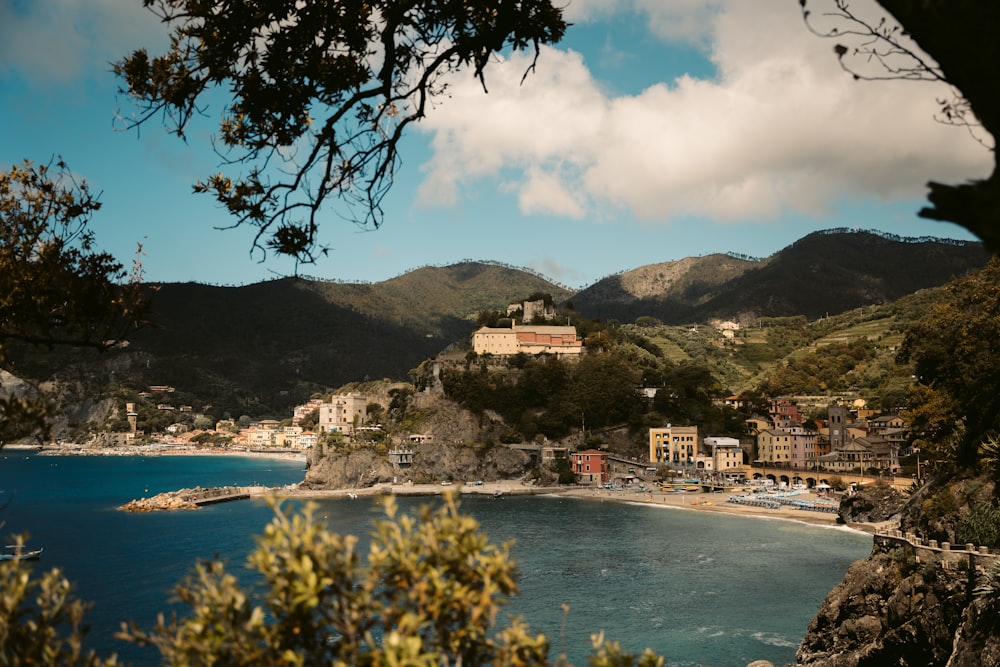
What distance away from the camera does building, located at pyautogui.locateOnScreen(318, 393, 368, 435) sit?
4707 inches

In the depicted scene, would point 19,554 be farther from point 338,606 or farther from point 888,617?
point 888,617

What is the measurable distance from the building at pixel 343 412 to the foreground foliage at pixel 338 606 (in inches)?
4570

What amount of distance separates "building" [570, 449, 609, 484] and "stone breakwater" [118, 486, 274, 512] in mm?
35409

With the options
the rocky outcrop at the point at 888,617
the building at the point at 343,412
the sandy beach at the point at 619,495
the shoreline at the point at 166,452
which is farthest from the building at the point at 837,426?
the shoreline at the point at 166,452

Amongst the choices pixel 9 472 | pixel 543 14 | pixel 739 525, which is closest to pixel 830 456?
pixel 739 525

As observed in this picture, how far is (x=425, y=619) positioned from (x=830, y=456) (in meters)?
85.7

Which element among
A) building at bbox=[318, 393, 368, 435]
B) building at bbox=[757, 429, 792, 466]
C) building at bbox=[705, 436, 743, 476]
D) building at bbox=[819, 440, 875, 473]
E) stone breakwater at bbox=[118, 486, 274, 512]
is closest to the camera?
stone breakwater at bbox=[118, 486, 274, 512]

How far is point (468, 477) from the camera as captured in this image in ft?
297

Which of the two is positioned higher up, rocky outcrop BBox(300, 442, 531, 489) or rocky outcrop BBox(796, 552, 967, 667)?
rocky outcrop BBox(796, 552, 967, 667)

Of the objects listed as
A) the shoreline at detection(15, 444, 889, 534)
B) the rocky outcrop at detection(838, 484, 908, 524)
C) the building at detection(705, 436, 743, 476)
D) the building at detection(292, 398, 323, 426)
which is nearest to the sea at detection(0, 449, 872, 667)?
the shoreline at detection(15, 444, 889, 534)

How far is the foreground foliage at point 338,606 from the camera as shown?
3166 mm

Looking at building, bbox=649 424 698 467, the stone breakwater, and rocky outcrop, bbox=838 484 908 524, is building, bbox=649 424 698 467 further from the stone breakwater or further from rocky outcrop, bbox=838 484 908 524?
the stone breakwater

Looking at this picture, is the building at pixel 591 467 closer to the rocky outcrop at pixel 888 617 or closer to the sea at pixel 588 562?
the sea at pixel 588 562

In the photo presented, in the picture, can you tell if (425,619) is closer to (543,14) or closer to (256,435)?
(543,14)
